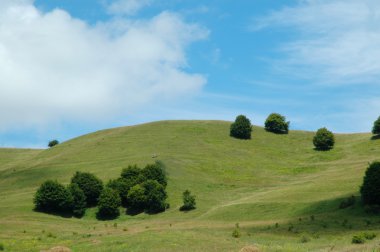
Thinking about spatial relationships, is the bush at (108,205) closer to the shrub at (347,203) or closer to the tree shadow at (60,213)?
the tree shadow at (60,213)

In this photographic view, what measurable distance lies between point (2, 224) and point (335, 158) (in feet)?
276

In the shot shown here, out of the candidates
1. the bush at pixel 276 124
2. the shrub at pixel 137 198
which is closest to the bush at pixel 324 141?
the bush at pixel 276 124

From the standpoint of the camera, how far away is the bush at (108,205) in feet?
290

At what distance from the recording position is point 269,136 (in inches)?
6048

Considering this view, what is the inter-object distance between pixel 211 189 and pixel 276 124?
205 ft

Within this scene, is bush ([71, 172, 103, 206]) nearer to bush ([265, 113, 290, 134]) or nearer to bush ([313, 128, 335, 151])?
bush ([313, 128, 335, 151])

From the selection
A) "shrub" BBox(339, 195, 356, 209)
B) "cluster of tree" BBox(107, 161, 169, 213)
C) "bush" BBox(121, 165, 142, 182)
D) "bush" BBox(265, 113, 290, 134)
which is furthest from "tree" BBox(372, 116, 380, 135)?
"bush" BBox(121, 165, 142, 182)

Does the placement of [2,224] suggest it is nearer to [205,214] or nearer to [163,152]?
[205,214]

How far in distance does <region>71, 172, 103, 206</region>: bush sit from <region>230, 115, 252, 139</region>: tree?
5995cm

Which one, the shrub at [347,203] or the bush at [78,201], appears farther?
the bush at [78,201]

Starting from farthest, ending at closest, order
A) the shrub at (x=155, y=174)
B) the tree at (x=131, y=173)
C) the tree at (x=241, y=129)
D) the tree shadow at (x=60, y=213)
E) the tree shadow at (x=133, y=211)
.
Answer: the tree at (x=241, y=129) → the tree at (x=131, y=173) → the shrub at (x=155, y=174) → the tree shadow at (x=133, y=211) → the tree shadow at (x=60, y=213)

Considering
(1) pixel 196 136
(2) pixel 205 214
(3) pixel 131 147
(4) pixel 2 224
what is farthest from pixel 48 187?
(1) pixel 196 136

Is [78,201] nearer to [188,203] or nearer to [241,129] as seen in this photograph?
[188,203]

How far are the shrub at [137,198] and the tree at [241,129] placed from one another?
2382 inches
